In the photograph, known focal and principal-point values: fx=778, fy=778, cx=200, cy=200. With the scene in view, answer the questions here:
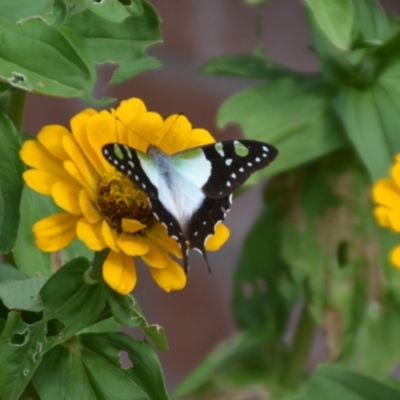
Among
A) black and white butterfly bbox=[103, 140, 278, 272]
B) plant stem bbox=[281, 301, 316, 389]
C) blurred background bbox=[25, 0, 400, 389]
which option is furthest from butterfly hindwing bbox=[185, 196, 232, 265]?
blurred background bbox=[25, 0, 400, 389]

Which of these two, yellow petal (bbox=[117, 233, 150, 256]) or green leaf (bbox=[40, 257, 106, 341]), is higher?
yellow petal (bbox=[117, 233, 150, 256])

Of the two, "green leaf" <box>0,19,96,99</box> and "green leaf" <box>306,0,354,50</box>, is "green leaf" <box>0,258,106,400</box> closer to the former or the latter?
"green leaf" <box>0,19,96,99</box>

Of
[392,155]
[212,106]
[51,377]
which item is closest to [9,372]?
[51,377]

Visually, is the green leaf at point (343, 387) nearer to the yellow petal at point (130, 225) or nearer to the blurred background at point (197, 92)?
the yellow petal at point (130, 225)

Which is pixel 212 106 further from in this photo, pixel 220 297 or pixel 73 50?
pixel 73 50

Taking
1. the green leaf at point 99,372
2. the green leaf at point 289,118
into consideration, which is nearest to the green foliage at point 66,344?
the green leaf at point 99,372
